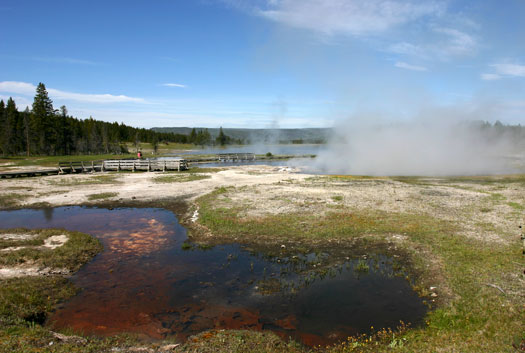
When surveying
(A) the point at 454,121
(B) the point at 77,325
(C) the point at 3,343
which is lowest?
(B) the point at 77,325

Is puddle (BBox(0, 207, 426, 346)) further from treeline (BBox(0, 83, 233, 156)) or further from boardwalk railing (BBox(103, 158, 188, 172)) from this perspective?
treeline (BBox(0, 83, 233, 156))

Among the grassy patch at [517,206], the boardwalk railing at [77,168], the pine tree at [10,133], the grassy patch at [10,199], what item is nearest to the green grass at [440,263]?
the grassy patch at [517,206]

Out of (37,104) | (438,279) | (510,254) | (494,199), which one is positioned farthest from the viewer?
(37,104)

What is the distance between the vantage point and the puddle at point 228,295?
31.3 feet

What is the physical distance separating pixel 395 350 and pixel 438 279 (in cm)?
529

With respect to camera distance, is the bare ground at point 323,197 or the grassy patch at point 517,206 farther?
the grassy patch at point 517,206

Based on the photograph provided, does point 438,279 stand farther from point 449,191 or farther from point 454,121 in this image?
point 454,121

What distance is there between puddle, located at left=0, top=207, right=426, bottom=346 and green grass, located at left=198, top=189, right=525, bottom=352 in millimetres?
1023

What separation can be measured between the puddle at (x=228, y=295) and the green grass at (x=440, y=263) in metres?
1.02

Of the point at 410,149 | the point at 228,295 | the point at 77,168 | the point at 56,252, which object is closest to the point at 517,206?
the point at 228,295

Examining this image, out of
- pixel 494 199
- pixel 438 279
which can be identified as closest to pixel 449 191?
pixel 494 199

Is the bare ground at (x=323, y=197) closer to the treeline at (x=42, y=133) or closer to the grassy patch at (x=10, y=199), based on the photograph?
the grassy patch at (x=10, y=199)

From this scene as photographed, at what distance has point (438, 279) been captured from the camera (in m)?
12.1

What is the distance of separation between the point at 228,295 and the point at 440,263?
9.00 m
